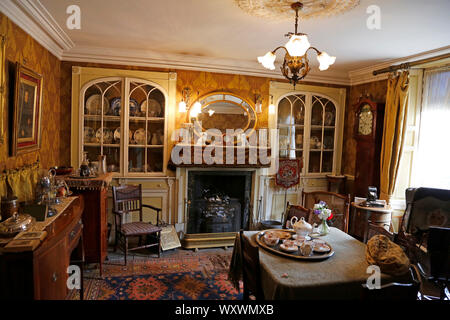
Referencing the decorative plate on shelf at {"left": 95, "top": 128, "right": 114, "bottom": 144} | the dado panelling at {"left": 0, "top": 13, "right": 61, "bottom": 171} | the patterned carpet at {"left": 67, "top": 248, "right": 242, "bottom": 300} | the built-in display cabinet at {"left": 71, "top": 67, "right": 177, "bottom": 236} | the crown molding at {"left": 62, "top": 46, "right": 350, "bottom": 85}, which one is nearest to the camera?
the dado panelling at {"left": 0, "top": 13, "right": 61, "bottom": 171}

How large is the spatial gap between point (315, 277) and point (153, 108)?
10.9 ft

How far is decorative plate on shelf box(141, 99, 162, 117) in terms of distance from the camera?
14.5ft

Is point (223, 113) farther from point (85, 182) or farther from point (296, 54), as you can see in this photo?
point (296, 54)

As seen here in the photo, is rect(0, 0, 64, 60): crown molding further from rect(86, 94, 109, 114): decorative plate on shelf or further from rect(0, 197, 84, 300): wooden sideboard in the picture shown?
rect(0, 197, 84, 300): wooden sideboard

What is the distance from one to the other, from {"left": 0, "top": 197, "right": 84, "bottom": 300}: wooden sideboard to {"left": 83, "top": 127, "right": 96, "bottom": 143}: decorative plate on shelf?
212 cm

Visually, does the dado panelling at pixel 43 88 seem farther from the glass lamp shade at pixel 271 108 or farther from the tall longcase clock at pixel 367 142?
the tall longcase clock at pixel 367 142

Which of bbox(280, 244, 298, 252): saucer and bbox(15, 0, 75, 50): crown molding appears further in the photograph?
bbox(15, 0, 75, 50): crown molding

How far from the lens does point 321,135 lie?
5.19m

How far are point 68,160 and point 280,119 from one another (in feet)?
10.5

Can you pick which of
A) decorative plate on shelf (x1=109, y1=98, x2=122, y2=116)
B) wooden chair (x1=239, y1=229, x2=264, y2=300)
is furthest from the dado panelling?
wooden chair (x1=239, y1=229, x2=264, y2=300)

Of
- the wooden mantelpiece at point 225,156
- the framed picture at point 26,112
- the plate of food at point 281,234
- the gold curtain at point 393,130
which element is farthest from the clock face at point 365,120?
the framed picture at point 26,112

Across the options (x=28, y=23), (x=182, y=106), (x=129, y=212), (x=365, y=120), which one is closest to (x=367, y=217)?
(x=365, y=120)

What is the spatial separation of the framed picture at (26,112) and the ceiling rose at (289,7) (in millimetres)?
2008

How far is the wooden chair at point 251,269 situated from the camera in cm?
210
